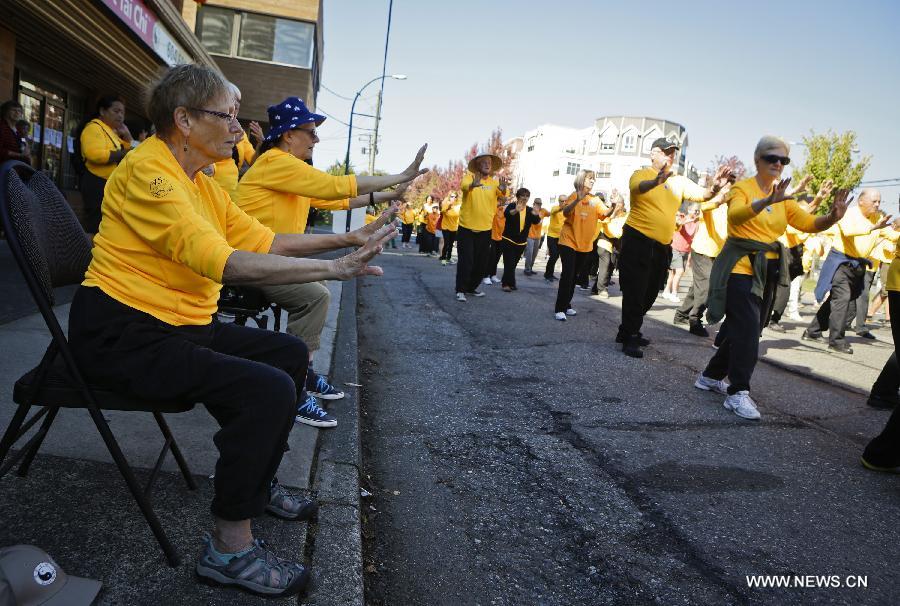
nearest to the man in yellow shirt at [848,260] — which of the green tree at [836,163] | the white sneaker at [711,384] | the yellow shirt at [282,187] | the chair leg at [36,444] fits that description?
the white sneaker at [711,384]

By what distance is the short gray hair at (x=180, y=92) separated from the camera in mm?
2191

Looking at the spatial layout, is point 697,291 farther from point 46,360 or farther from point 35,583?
point 35,583

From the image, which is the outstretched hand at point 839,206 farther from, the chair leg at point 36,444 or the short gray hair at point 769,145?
the chair leg at point 36,444

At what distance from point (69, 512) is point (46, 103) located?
11.9 m

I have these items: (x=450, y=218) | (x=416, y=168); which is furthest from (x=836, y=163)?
(x=416, y=168)

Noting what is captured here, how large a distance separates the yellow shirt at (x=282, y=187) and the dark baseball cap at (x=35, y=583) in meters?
2.48

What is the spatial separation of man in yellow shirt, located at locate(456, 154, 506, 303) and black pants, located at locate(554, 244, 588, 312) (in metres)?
1.24

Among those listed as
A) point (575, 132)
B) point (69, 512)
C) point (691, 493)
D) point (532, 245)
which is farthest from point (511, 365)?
point (575, 132)

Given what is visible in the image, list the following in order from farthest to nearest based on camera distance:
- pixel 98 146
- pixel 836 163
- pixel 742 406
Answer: pixel 836 163, pixel 98 146, pixel 742 406

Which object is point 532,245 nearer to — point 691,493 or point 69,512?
point 691,493

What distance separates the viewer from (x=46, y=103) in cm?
1161

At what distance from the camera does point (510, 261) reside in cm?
1234

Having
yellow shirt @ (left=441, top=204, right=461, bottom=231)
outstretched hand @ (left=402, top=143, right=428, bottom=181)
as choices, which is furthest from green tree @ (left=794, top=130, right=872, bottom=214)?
outstretched hand @ (left=402, top=143, right=428, bottom=181)

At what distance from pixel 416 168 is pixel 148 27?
7817 millimetres
